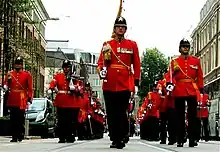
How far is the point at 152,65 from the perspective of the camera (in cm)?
12294

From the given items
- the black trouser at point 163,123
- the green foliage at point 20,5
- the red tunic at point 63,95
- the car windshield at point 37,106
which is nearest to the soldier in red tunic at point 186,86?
the red tunic at point 63,95

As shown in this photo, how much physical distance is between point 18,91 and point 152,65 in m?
106

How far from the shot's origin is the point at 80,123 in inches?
896

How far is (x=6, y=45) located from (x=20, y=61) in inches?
516

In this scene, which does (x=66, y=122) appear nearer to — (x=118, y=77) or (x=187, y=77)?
(x=187, y=77)

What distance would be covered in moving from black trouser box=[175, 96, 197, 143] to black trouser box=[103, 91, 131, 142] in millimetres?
2194

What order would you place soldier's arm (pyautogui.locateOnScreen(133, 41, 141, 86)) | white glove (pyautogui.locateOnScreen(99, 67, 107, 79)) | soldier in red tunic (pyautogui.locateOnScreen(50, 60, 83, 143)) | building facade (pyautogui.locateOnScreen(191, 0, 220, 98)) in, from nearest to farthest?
1. white glove (pyautogui.locateOnScreen(99, 67, 107, 79))
2. soldier's arm (pyautogui.locateOnScreen(133, 41, 141, 86))
3. soldier in red tunic (pyautogui.locateOnScreen(50, 60, 83, 143))
4. building facade (pyautogui.locateOnScreen(191, 0, 220, 98))

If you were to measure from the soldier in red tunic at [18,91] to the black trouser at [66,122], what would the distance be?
117cm

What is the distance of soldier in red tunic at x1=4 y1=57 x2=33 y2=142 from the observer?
17.2 meters

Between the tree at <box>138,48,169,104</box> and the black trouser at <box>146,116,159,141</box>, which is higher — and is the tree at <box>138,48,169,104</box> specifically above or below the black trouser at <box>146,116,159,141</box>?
above

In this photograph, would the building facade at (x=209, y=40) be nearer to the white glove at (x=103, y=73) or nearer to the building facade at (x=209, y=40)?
the building facade at (x=209, y=40)

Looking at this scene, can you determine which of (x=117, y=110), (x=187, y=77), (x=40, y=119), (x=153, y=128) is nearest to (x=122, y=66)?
(x=117, y=110)

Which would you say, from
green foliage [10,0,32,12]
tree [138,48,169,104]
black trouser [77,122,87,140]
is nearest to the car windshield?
green foliage [10,0,32,12]

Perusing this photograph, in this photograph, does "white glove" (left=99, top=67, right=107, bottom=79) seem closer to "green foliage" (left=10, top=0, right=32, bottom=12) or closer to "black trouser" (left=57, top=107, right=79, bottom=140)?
"black trouser" (left=57, top=107, right=79, bottom=140)
